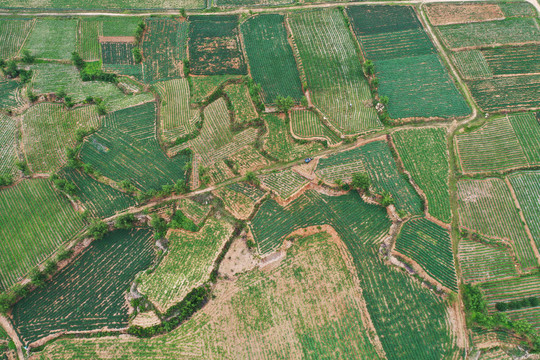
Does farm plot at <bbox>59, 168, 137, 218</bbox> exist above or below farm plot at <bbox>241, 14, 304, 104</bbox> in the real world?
below

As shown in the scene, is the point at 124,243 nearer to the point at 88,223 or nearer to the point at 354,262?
the point at 88,223

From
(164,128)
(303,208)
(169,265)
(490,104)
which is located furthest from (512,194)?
(164,128)

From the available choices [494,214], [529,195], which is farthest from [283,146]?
[529,195]

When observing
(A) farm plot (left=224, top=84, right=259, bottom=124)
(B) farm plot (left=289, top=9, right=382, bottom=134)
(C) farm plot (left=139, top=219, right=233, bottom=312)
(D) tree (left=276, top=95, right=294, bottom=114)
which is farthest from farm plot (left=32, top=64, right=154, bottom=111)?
(B) farm plot (left=289, top=9, right=382, bottom=134)

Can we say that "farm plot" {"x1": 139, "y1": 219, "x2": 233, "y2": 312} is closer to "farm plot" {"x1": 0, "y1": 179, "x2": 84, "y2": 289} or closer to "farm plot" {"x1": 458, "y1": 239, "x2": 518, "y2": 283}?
"farm plot" {"x1": 0, "y1": 179, "x2": 84, "y2": 289}

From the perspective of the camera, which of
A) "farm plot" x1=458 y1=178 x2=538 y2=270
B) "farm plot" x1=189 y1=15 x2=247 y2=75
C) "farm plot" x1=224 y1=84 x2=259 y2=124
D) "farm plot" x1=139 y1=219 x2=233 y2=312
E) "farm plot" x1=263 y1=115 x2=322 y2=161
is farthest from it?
"farm plot" x1=189 y1=15 x2=247 y2=75

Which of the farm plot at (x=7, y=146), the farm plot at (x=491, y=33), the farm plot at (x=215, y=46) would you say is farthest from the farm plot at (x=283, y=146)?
the farm plot at (x=7, y=146)

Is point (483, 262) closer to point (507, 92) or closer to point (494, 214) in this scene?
point (494, 214)
